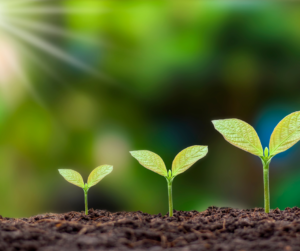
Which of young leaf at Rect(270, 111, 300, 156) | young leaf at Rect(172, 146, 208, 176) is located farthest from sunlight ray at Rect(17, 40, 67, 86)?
young leaf at Rect(270, 111, 300, 156)

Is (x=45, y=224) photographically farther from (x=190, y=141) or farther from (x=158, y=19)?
(x=158, y=19)

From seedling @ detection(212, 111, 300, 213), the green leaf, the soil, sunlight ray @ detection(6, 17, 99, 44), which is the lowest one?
the soil

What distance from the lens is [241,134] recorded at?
3.26ft

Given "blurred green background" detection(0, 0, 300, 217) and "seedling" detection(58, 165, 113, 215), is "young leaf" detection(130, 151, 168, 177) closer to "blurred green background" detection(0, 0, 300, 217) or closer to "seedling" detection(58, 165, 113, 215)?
"seedling" detection(58, 165, 113, 215)

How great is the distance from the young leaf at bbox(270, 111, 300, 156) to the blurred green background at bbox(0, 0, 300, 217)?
0.36 metres

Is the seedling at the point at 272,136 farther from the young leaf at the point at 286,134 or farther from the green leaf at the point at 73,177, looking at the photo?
the green leaf at the point at 73,177

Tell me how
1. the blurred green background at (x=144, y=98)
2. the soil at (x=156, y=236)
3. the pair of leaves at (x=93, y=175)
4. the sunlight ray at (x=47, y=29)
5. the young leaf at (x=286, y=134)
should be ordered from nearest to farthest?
1. the soil at (x=156, y=236)
2. the young leaf at (x=286, y=134)
3. the pair of leaves at (x=93, y=175)
4. the blurred green background at (x=144, y=98)
5. the sunlight ray at (x=47, y=29)

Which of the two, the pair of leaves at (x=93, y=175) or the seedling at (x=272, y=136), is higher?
the seedling at (x=272, y=136)

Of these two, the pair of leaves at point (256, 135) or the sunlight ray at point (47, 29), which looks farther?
the sunlight ray at point (47, 29)

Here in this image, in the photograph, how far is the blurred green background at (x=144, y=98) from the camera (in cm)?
137

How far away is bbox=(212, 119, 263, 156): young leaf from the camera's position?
0.99 metres

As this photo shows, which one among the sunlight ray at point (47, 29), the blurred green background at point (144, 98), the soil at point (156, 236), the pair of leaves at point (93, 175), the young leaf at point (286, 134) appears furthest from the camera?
the sunlight ray at point (47, 29)

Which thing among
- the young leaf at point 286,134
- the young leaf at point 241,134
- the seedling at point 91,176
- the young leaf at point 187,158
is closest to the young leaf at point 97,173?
the seedling at point 91,176

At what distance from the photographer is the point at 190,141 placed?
54.1 inches
